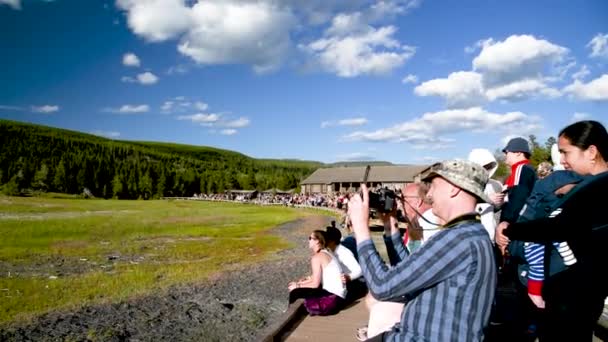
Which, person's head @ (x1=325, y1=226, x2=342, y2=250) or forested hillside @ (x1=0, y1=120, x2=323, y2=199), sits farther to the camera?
forested hillside @ (x1=0, y1=120, x2=323, y2=199)

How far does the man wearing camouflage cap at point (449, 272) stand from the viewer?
7.04 ft

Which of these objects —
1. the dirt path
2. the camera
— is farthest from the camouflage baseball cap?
the dirt path

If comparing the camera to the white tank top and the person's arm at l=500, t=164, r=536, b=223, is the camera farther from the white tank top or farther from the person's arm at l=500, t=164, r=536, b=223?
the white tank top

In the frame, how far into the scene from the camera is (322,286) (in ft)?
19.0

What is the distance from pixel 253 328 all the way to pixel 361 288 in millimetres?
3142

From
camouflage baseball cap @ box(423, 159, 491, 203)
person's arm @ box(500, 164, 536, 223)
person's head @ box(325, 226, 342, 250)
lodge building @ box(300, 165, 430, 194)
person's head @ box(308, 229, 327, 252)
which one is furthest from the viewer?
lodge building @ box(300, 165, 430, 194)

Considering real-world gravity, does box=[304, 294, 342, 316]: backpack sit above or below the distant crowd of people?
below

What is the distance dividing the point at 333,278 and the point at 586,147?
356 centimetres

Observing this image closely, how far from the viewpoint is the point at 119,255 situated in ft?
68.0

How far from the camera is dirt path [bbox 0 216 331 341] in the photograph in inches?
341

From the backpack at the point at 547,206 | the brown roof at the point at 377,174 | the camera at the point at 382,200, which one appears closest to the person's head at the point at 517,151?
the backpack at the point at 547,206

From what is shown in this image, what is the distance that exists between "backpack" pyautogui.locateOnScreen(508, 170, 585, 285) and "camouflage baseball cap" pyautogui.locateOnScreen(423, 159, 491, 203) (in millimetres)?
1004

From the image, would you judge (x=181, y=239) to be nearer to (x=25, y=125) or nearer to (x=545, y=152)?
(x=545, y=152)

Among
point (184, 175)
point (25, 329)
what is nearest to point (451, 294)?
point (25, 329)
